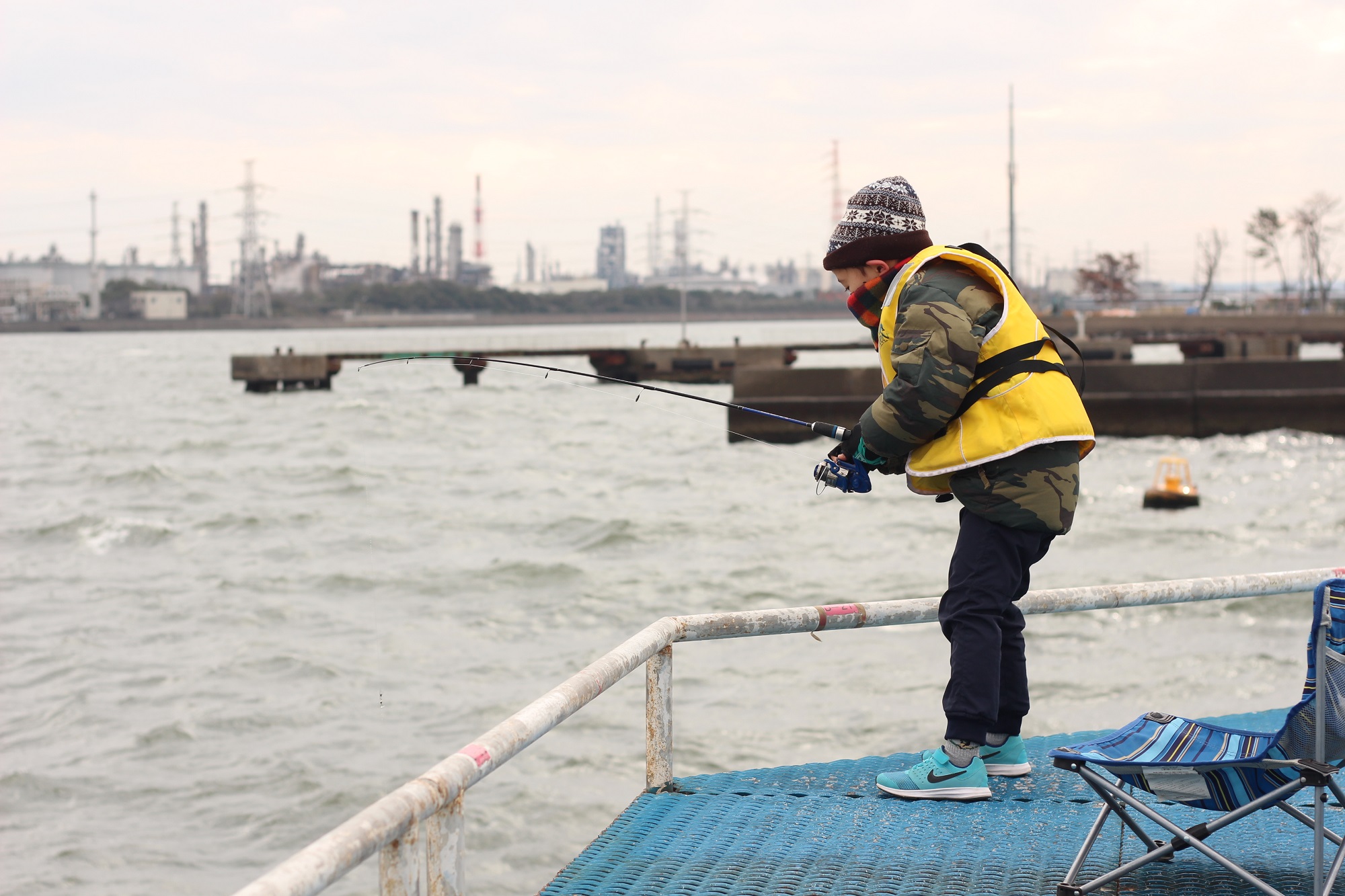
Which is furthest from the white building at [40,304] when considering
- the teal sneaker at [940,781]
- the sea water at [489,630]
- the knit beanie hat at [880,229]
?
the knit beanie hat at [880,229]

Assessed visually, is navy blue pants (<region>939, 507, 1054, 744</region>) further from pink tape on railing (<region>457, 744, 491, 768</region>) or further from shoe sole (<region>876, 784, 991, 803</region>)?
pink tape on railing (<region>457, 744, 491, 768</region>)

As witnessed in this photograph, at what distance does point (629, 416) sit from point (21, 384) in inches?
1481

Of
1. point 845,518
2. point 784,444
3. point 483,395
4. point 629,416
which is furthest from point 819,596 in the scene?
point 483,395

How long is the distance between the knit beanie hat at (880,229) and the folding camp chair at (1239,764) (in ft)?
4.41

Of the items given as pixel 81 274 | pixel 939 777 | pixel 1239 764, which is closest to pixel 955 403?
pixel 1239 764

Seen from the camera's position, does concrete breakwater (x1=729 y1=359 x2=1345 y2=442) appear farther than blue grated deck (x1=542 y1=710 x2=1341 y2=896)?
Yes

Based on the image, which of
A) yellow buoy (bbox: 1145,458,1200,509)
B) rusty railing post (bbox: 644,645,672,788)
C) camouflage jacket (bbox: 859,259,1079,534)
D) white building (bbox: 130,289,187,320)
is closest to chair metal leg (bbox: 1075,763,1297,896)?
camouflage jacket (bbox: 859,259,1079,534)

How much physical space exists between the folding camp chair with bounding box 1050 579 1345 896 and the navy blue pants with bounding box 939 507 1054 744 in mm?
407

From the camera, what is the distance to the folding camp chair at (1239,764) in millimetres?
2799

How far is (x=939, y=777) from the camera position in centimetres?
383

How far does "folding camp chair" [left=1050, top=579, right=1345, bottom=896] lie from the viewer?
280 cm

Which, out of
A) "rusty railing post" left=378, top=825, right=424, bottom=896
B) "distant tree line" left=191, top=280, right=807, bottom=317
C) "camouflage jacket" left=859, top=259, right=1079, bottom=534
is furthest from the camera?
"distant tree line" left=191, top=280, right=807, bottom=317

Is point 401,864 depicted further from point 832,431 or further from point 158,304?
point 158,304

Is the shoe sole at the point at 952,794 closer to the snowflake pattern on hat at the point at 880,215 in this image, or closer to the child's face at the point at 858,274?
the child's face at the point at 858,274
